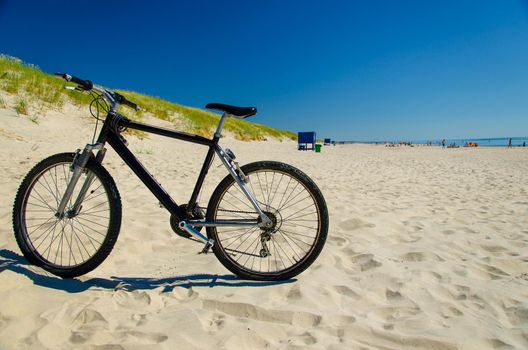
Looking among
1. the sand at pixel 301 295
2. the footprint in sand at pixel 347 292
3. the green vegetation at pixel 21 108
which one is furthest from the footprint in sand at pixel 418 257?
the green vegetation at pixel 21 108

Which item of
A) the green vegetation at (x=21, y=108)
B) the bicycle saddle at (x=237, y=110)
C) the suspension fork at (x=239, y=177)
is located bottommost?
the suspension fork at (x=239, y=177)

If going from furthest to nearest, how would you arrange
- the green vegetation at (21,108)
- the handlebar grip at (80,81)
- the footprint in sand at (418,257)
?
the green vegetation at (21,108) < the footprint in sand at (418,257) < the handlebar grip at (80,81)

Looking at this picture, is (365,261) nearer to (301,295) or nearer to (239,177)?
(301,295)

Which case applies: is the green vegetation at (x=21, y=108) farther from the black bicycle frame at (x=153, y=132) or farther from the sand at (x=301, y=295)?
the black bicycle frame at (x=153, y=132)

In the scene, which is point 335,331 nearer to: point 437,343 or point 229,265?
Result: point 437,343

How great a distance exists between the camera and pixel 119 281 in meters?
2.59

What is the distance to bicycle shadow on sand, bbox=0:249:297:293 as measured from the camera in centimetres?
241

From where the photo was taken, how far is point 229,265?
8.67ft

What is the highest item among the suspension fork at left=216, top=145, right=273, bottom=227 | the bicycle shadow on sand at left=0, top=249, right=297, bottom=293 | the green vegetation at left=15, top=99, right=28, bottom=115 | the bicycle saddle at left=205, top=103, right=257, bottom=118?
the green vegetation at left=15, top=99, right=28, bottom=115

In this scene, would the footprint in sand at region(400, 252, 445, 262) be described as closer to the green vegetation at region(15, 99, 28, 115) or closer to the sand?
the sand

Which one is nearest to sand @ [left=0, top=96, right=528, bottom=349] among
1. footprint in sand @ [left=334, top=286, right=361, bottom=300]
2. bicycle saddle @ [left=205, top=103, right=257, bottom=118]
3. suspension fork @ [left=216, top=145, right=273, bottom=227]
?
footprint in sand @ [left=334, top=286, right=361, bottom=300]

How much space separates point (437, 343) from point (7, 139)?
10.6m

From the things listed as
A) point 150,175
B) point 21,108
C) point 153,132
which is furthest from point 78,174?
point 21,108

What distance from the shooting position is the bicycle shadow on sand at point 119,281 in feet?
7.91
